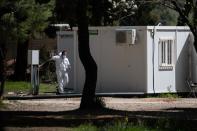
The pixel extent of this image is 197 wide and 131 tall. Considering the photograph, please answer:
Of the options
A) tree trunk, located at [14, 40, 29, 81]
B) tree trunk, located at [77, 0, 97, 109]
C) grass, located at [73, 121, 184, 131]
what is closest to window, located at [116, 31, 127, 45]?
tree trunk, located at [77, 0, 97, 109]

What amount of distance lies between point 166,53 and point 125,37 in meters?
2.24

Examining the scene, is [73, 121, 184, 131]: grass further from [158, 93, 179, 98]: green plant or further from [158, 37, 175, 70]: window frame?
[158, 37, 175, 70]: window frame

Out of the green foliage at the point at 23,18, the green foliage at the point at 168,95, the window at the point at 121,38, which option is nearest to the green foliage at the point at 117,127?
the green foliage at the point at 23,18

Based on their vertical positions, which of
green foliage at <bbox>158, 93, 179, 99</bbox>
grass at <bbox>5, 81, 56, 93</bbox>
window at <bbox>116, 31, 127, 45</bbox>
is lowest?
green foliage at <bbox>158, 93, 179, 99</bbox>

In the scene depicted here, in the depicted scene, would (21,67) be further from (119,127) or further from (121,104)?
(119,127)

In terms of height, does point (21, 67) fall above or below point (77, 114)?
above

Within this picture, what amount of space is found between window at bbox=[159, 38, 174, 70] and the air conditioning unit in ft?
4.52

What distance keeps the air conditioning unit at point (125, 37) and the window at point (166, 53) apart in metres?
1.38

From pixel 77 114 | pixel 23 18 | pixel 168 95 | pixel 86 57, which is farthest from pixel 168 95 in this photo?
pixel 77 114

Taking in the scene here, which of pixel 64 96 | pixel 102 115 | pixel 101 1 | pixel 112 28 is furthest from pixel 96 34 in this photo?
pixel 102 115

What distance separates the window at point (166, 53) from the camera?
29922mm

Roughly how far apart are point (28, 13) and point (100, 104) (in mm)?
7972

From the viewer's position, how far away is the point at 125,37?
29.2 meters

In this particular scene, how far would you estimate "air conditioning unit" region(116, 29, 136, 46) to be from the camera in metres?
29.1
